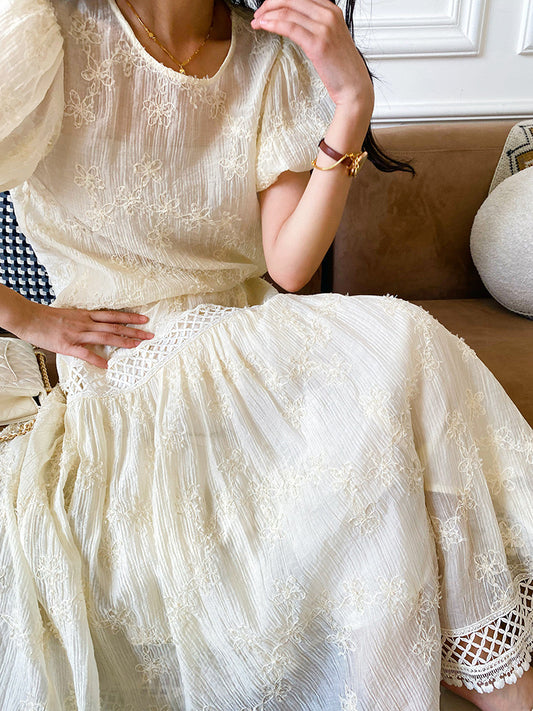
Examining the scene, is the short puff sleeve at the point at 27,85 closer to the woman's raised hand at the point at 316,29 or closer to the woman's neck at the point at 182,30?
the woman's neck at the point at 182,30

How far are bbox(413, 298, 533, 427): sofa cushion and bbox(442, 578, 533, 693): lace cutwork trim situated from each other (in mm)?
469

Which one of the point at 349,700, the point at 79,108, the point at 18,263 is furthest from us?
the point at 18,263

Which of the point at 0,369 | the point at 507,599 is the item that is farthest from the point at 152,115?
the point at 507,599

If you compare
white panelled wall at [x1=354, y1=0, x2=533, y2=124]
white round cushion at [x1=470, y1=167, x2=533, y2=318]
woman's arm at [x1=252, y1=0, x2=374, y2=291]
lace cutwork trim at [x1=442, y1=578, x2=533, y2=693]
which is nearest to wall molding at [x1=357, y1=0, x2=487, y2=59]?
white panelled wall at [x1=354, y1=0, x2=533, y2=124]

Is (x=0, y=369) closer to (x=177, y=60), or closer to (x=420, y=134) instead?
(x=177, y=60)

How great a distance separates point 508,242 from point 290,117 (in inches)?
25.1

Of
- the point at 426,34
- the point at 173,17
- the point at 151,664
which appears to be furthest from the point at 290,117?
the point at 426,34

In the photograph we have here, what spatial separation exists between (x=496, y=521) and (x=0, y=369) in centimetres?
75

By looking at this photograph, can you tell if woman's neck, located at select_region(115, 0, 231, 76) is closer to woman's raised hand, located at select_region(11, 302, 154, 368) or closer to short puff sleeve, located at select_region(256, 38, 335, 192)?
short puff sleeve, located at select_region(256, 38, 335, 192)

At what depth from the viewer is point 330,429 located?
83cm

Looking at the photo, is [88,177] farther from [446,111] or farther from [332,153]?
[446,111]

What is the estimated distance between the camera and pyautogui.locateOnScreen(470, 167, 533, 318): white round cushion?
4.87 ft

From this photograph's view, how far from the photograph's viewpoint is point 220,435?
0.87m

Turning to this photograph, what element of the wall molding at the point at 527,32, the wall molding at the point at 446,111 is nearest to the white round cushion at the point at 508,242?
the wall molding at the point at 446,111
